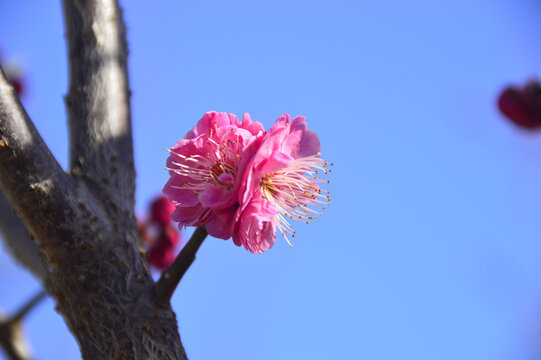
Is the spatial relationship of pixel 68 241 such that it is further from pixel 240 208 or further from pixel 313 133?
pixel 313 133

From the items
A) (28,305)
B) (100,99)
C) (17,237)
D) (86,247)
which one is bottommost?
(86,247)

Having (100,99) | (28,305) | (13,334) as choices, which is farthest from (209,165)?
(13,334)

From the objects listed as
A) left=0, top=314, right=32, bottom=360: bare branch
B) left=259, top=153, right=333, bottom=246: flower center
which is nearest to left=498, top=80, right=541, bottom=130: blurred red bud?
left=259, top=153, right=333, bottom=246: flower center

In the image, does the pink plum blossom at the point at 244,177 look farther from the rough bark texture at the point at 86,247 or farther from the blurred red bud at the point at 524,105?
the blurred red bud at the point at 524,105

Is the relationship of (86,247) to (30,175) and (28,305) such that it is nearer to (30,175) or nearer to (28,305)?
(30,175)

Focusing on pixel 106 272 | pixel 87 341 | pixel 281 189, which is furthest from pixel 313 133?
pixel 87 341

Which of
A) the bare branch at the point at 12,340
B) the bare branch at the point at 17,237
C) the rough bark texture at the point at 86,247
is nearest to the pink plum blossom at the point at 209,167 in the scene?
the rough bark texture at the point at 86,247

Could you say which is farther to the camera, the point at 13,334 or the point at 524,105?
the point at 524,105
